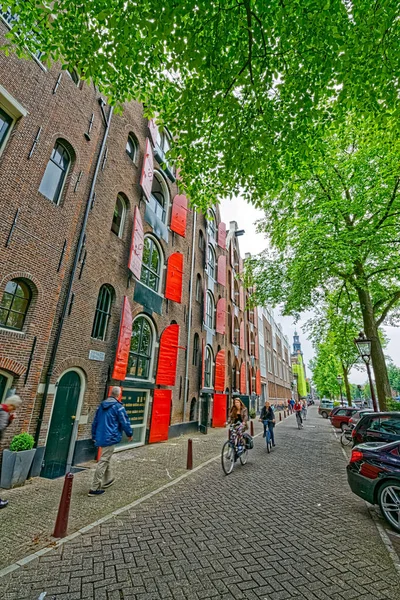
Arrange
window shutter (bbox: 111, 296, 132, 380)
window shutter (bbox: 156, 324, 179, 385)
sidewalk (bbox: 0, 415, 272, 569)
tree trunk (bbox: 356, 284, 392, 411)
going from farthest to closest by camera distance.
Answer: window shutter (bbox: 156, 324, 179, 385) → tree trunk (bbox: 356, 284, 392, 411) → window shutter (bbox: 111, 296, 132, 380) → sidewalk (bbox: 0, 415, 272, 569)

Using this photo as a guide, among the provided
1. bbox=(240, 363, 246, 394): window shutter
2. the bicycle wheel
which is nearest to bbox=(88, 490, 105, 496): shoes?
the bicycle wheel

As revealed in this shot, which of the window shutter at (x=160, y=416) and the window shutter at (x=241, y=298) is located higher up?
the window shutter at (x=241, y=298)

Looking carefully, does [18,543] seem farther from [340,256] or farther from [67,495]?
[340,256]

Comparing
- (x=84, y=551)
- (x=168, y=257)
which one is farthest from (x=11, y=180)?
(x=168, y=257)

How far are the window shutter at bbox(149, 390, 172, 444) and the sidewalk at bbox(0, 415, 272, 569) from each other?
211 cm

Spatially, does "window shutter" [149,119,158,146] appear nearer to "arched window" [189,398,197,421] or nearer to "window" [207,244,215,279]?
"window" [207,244,215,279]

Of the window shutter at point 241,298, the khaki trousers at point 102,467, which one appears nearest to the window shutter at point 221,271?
the window shutter at point 241,298

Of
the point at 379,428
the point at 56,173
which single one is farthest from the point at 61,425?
the point at 379,428

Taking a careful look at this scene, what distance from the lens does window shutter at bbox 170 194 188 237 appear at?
15231 millimetres

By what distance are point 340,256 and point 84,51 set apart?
33.0 feet

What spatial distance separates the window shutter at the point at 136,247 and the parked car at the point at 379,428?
30.1 feet

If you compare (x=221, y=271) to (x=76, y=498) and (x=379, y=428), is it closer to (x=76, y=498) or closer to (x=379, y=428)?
(x=379, y=428)

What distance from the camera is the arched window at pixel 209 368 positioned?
1894cm

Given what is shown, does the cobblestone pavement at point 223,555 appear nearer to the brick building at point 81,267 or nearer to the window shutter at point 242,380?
the brick building at point 81,267
